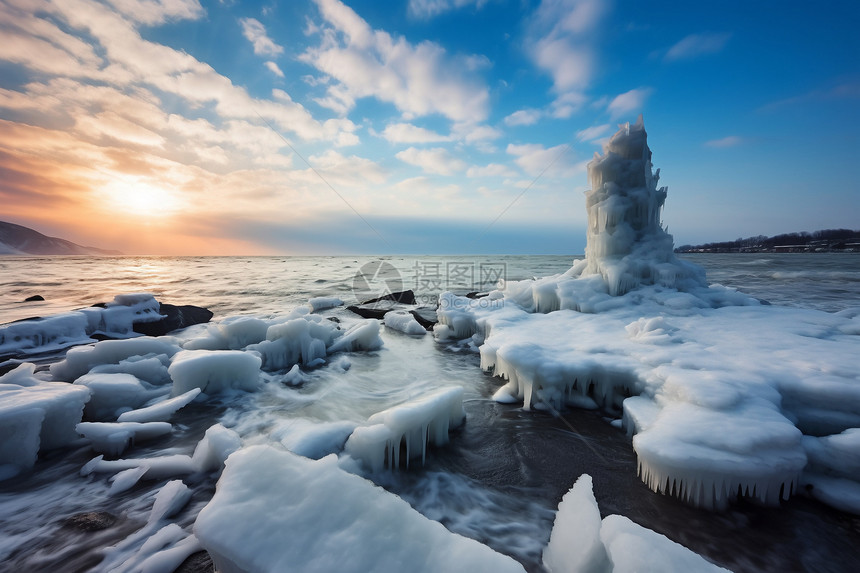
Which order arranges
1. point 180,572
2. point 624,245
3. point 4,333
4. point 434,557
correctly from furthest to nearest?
1. point 624,245
2. point 4,333
3. point 180,572
4. point 434,557

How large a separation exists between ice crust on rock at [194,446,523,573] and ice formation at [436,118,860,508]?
285cm

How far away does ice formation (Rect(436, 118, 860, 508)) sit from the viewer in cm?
344

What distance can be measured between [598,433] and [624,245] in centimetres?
851

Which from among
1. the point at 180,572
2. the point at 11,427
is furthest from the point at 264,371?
the point at 180,572

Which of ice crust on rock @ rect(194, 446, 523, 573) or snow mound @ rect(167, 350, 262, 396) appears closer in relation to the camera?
ice crust on rock @ rect(194, 446, 523, 573)

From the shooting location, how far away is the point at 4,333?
8.59 meters

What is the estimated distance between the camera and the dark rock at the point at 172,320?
1070cm

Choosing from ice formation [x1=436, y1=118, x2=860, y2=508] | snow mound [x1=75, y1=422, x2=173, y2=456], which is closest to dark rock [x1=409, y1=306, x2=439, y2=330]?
ice formation [x1=436, y1=118, x2=860, y2=508]

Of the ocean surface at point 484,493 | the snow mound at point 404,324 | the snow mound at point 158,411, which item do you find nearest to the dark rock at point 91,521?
the ocean surface at point 484,493

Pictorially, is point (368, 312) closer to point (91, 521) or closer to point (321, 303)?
point (321, 303)

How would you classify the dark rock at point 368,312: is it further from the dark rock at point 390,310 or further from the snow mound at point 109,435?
the snow mound at point 109,435

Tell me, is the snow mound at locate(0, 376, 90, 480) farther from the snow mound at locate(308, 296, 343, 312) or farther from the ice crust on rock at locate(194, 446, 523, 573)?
the snow mound at locate(308, 296, 343, 312)

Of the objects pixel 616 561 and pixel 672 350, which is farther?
pixel 672 350

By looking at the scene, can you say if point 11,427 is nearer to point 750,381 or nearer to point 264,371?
point 264,371
